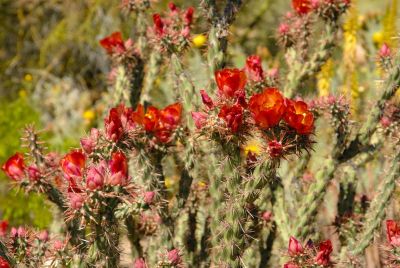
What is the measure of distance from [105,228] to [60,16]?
8218 mm

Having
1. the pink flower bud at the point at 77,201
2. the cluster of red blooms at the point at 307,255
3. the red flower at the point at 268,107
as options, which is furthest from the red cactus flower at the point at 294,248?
the pink flower bud at the point at 77,201

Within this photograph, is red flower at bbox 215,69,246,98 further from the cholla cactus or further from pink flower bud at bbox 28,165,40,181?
pink flower bud at bbox 28,165,40,181

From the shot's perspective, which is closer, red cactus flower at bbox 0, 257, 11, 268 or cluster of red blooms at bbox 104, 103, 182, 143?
red cactus flower at bbox 0, 257, 11, 268

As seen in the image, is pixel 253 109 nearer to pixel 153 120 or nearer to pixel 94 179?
pixel 94 179

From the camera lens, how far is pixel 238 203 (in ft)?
7.82

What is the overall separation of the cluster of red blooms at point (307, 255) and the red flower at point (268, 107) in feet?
1.63

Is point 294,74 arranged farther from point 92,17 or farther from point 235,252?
point 92,17

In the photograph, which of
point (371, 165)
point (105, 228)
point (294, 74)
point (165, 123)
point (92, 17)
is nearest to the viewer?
point (105, 228)

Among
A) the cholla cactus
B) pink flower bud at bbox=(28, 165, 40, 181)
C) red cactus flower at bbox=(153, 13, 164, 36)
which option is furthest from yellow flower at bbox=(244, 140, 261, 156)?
pink flower bud at bbox=(28, 165, 40, 181)

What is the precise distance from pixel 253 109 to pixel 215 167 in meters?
0.53

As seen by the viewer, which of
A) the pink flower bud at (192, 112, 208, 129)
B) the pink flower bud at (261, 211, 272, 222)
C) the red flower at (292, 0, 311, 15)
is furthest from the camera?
the red flower at (292, 0, 311, 15)

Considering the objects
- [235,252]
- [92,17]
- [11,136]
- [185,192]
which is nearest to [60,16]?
[92,17]

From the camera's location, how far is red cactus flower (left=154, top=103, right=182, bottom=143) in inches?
110

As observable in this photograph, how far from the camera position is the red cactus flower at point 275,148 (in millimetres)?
2160
